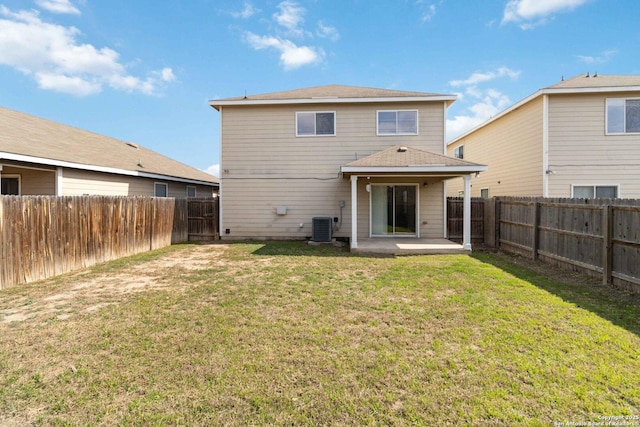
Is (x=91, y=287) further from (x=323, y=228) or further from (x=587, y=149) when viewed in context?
(x=587, y=149)

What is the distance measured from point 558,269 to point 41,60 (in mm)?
19447

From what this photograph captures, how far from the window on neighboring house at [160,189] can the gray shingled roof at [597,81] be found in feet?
51.4

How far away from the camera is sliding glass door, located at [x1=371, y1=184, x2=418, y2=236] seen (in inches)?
445

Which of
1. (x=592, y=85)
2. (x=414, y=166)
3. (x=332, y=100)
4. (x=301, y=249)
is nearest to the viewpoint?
(x=414, y=166)

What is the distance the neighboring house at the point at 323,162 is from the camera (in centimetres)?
1113

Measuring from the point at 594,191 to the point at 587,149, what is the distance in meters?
1.48

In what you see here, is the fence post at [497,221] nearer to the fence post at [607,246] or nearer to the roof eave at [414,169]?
the roof eave at [414,169]

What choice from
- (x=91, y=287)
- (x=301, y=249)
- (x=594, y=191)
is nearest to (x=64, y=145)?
(x=91, y=287)

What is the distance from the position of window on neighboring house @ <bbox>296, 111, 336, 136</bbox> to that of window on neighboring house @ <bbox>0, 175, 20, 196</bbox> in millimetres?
9108

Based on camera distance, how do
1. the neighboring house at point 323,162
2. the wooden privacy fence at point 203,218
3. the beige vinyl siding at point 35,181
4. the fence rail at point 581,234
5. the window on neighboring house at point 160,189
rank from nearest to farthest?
1. the fence rail at point 581,234
2. the beige vinyl siding at point 35,181
3. the neighboring house at point 323,162
4. the wooden privacy fence at point 203,218
5. the window on neighboring house at point 160,189

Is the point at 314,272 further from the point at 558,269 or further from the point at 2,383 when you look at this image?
the point at 558,269

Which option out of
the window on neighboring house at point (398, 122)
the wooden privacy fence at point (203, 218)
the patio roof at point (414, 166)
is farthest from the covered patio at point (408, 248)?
the wooden privacy fence at point (203, 218)

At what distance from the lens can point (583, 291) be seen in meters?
5.21

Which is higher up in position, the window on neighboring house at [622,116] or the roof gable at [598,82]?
the roof gable at [598,82]
